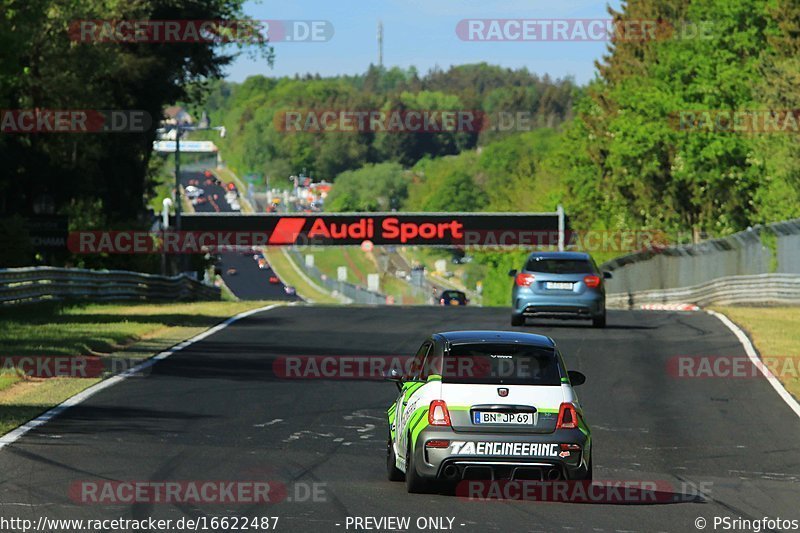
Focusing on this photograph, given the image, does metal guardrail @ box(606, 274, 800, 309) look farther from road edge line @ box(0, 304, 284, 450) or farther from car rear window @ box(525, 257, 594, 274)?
road edge line @ box(0, 304, 284, 450)

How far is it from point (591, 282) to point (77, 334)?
10.2m

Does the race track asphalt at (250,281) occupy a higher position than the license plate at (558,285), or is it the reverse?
the license plate at (558,285)

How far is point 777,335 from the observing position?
92.8 feet

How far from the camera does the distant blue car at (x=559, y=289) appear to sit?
29.8m

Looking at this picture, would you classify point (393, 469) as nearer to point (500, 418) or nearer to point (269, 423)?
point (500, 418)

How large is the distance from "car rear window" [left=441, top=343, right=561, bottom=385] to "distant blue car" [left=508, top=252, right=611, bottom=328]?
18122 mm

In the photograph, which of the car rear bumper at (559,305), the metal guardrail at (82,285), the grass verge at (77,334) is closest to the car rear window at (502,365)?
the grass verge at (77,334)

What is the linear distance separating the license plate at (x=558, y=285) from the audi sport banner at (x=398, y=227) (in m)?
47.4

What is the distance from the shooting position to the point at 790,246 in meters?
38.4

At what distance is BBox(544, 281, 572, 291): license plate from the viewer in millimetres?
29812

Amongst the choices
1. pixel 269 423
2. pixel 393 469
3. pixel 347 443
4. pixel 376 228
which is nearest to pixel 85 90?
pixel 376 228

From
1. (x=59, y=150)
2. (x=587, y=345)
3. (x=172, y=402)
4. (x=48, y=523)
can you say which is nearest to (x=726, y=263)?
(x=587, y=345)

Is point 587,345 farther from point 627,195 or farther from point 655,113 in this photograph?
point 627,195

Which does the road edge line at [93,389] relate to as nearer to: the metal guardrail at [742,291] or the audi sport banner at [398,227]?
the metal guardrail at [742,291]
